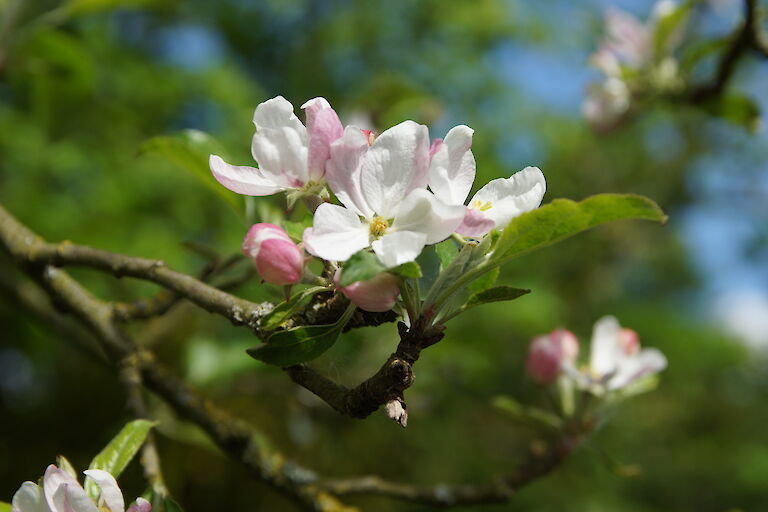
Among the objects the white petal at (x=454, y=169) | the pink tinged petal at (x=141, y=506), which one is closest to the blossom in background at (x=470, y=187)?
the white petal at (x=454, y=169)

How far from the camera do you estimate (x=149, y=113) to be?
11.8 feet

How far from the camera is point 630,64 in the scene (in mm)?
1828

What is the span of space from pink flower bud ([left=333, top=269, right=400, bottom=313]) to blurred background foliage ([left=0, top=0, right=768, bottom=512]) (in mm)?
229

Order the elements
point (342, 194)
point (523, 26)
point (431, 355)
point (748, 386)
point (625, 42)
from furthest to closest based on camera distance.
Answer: point (523, 26), point (748, 386), point (431, 355), point (625, 42), point (342, 194)

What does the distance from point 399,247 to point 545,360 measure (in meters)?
0.74

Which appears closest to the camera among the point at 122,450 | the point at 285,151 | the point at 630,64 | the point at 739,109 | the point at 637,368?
the point at 285,151

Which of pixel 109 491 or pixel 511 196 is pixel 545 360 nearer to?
pixel 511 196

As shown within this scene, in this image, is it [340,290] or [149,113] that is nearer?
[340,290]

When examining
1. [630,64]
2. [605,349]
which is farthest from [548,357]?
[630,64]

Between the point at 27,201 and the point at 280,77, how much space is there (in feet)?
20.4

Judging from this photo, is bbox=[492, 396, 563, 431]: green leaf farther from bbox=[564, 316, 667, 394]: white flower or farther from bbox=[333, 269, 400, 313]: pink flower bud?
bbox=[333, 269, 400, 313]: pink flower bud

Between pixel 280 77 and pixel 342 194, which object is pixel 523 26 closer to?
pixel 280 77

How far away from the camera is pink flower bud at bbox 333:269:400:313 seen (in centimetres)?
56

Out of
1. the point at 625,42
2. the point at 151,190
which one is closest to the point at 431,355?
the point at 625,42
